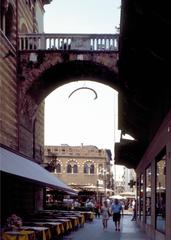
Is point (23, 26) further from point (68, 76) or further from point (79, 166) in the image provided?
point (79, 166)

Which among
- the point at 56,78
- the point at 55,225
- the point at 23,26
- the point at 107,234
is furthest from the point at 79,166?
the point at 55,225

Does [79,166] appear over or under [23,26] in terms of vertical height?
under

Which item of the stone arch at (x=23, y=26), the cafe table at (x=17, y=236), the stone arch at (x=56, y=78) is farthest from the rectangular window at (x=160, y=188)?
the stone arch at (x=23, y=26)

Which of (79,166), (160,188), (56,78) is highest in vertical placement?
(56,78)

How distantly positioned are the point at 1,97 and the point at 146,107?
10470mm

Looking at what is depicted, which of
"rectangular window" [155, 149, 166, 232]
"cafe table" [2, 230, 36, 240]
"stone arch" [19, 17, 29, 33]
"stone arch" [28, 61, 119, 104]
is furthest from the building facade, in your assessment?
"cafe table" [2, 230, 36, 240]

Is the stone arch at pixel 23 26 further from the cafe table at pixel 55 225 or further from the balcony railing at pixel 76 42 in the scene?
the cafe table at pixel 55 225

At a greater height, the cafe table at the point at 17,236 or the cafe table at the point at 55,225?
the cafe table at the point at 17,236

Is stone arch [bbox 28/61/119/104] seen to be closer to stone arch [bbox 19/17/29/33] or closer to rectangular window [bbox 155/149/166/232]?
stone arch [bbox 19/17/29/33]

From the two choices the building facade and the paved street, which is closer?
the paved street

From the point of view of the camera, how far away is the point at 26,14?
32.3 meters

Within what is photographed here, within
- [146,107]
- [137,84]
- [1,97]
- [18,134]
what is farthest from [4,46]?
[137,84]

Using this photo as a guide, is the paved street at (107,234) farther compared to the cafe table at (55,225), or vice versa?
the paved street at (107,234)

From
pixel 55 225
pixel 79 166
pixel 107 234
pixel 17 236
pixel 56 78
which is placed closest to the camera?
pixel 17 236
